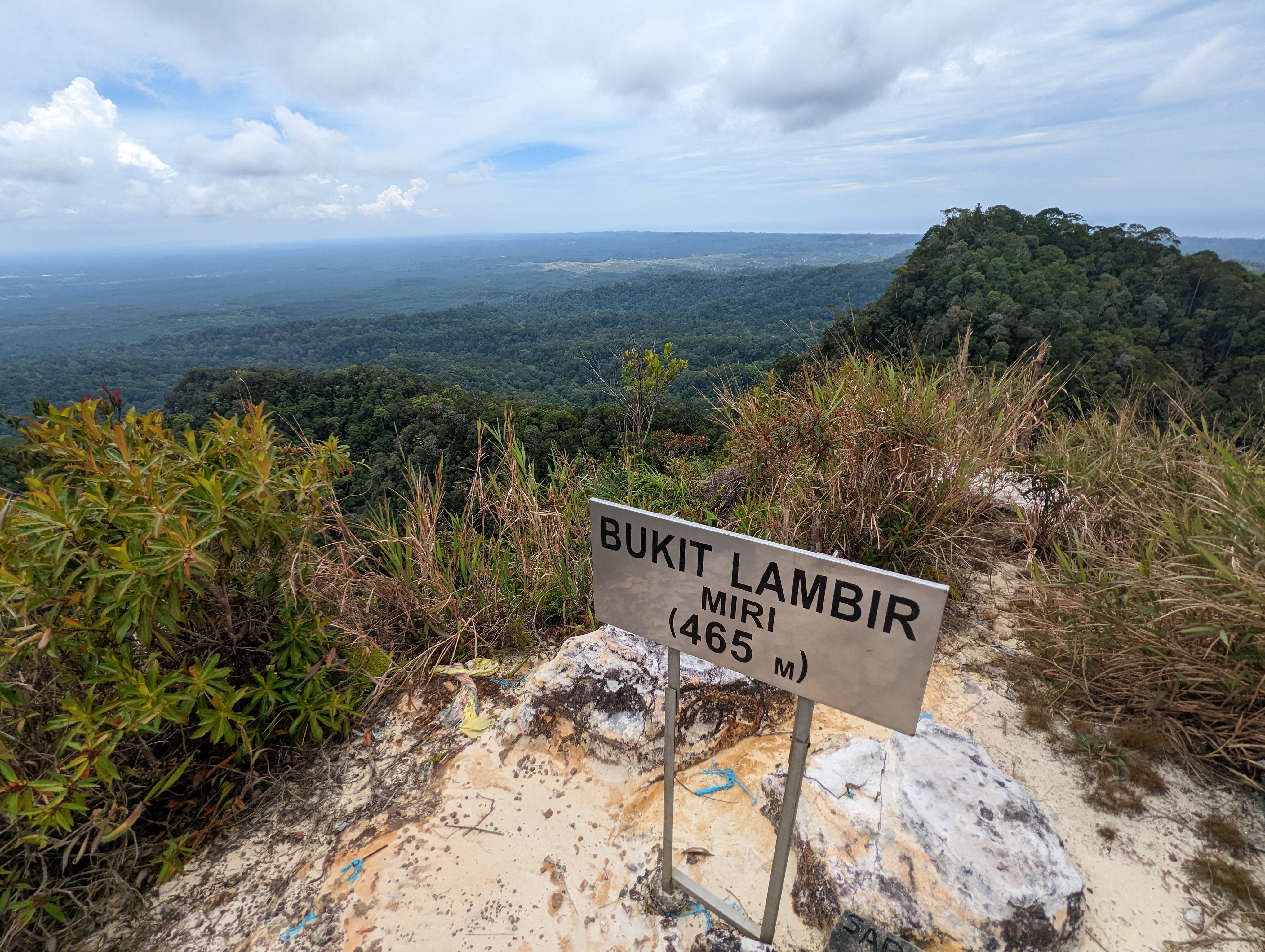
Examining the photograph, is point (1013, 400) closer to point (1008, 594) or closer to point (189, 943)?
point (1008, 594)

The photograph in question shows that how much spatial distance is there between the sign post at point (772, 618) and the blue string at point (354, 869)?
36.7 inches

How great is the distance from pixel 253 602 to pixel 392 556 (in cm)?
68

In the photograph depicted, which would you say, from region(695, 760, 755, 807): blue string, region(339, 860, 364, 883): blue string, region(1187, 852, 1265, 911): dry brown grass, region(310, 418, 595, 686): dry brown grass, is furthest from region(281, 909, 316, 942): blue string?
region(1187, 852, 1265, 911): dry brown grass

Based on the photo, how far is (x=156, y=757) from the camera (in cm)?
180

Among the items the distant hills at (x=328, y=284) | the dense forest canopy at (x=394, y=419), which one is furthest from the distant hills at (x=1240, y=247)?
the dense forest canopy at (x=394, y=419)

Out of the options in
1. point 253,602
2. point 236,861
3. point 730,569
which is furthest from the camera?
point 253,602

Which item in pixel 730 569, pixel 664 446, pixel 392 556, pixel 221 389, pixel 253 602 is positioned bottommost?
pixel 221 389

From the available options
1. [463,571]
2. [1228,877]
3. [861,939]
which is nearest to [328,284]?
[463,571]

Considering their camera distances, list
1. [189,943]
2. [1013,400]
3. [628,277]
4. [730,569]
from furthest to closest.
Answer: [628,277]
[1013,400]
[189,943]
[730,569]

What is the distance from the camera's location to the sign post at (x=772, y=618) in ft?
3.24

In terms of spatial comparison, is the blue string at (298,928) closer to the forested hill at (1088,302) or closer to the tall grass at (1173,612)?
the tall grass at (1173,612)

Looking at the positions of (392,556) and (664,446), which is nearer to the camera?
(392,556)

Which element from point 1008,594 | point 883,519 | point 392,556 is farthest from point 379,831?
point 1008,594

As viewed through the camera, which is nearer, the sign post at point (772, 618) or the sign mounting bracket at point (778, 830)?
the sign post at point (772, 618)
